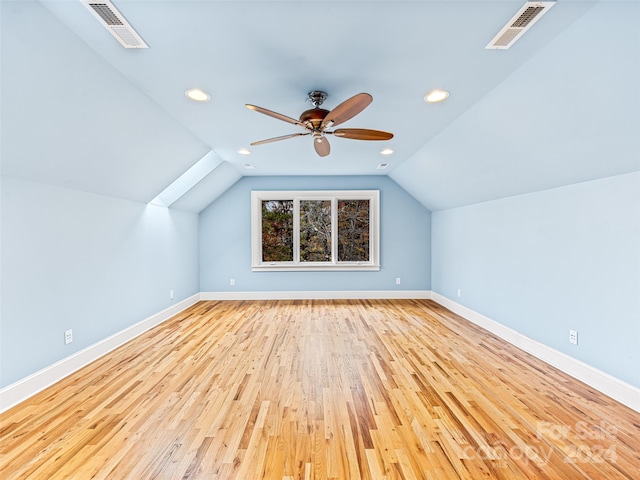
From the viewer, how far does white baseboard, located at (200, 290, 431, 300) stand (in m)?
5.75

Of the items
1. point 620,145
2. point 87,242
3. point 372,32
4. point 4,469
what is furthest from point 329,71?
point 4,469

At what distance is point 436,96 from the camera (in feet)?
8.12

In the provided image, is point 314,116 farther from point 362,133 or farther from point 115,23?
point 115,23

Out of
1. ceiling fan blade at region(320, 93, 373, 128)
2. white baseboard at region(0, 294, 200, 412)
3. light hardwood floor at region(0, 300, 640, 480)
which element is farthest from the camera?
white baseboard at region(0, 294, 200, 412)

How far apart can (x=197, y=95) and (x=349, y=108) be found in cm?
134

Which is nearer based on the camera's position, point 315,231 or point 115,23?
point 115,23

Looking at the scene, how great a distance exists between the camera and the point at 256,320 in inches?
175

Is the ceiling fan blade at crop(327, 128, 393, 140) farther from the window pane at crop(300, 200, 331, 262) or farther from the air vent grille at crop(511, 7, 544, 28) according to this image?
the window pane at crop(300, 200, 331, 262)

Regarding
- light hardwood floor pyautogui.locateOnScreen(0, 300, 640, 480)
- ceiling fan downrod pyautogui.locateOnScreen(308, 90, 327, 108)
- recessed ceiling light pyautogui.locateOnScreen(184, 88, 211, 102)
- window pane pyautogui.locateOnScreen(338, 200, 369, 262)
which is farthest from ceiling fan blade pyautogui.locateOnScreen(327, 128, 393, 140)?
window pane pyautogui.locateOnScreen(338, 200, 369, 262)

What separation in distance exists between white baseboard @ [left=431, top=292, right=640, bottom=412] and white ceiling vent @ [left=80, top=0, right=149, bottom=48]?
4.12 m

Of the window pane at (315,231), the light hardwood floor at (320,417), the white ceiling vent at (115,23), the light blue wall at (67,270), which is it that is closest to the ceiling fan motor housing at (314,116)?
the white ceiling vent at (115,23)

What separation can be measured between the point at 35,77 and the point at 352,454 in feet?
9.73

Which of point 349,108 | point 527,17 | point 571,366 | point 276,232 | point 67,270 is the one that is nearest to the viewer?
point 527,17

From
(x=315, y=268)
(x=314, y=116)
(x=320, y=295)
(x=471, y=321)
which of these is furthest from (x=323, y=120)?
(x=320, y=295)
